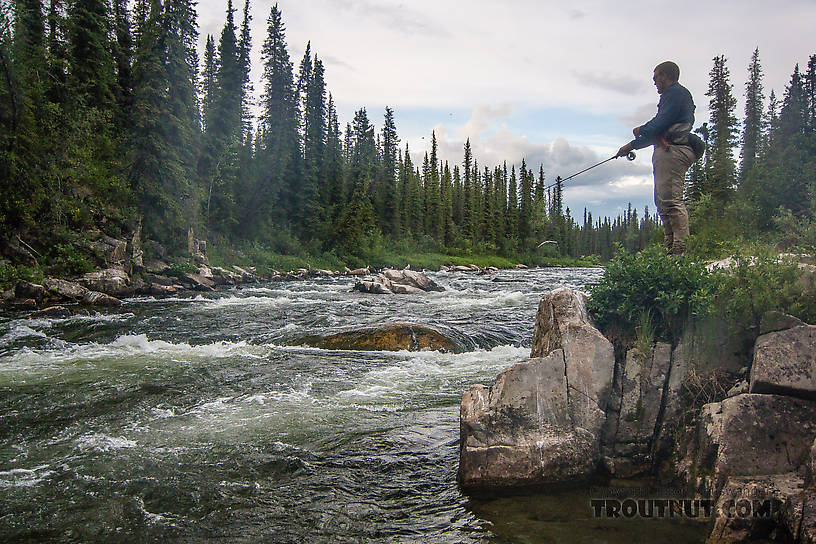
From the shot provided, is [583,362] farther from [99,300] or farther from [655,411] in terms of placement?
[99,300]

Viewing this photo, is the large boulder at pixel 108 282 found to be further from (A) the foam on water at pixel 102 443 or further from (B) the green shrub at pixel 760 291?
(B) the green shrub at pixel 760 291

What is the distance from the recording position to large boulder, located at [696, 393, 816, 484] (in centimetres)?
439

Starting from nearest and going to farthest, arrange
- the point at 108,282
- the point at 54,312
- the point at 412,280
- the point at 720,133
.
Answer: the point at 54,312, the point at 108,282, the point at 412,280, the point at 720,133

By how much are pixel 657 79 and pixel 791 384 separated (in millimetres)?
4681

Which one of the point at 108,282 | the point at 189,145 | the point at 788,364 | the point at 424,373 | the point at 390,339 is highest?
the point at 189,145

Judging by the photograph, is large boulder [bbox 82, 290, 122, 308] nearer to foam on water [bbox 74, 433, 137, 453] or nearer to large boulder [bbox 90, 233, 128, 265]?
large boulder [bbox 90, 233, 128, 265]

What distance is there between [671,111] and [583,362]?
394cm

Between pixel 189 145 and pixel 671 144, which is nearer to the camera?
pixel 671 144

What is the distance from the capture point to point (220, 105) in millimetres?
43844

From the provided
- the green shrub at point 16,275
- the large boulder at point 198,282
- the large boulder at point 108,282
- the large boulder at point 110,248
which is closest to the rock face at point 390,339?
the green shrub at point 16,275

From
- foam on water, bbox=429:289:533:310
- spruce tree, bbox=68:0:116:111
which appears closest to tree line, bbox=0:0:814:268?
spruce tree, bbox=68:0:116:111

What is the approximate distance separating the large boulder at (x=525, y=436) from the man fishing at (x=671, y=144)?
10.3 feet

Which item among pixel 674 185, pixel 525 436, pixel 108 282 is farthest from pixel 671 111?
pixel 108 282

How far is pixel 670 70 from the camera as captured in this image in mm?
7016
